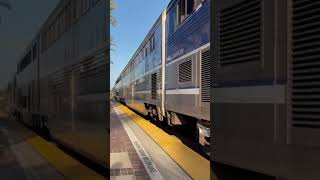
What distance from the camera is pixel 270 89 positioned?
2215 millimetres

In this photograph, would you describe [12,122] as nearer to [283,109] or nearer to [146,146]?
[283,109]

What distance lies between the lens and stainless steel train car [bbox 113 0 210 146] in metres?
5.13

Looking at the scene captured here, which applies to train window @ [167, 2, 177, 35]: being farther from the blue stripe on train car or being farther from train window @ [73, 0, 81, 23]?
train window @ [73, 0, 81, 23]

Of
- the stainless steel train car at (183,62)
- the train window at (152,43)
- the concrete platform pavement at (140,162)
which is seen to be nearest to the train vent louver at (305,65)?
the concrete platform pavement at (140,162)

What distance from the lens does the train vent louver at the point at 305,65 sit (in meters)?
2.05

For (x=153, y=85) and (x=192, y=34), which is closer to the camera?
(x=192, y=34)

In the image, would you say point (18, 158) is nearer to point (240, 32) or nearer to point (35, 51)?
point (35, 51)

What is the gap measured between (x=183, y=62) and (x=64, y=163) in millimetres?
4171

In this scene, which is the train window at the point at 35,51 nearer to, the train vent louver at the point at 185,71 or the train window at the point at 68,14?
the train window at the point at 68,14

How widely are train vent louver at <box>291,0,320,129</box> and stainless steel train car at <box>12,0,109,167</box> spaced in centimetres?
87

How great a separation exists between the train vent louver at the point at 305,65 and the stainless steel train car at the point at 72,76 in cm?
87

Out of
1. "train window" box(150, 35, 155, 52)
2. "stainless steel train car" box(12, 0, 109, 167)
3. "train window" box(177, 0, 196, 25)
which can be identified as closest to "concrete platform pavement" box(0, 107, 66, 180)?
"stainless steel train car" box(12, 0, 109, 167)

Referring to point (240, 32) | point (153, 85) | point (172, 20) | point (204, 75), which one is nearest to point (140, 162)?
point (204, 75)

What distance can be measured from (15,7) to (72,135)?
66 centimetres
